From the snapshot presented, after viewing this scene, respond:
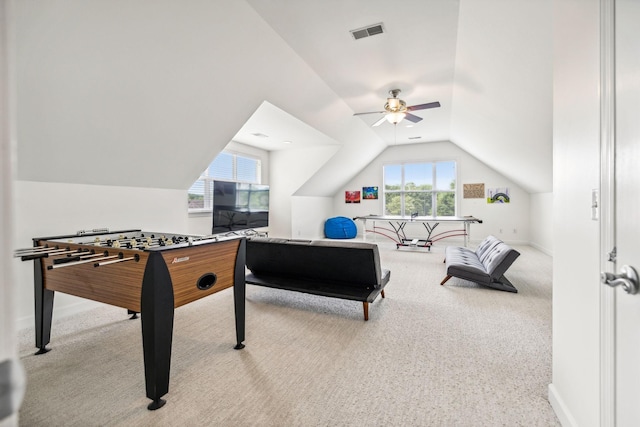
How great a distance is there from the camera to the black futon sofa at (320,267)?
271 cm

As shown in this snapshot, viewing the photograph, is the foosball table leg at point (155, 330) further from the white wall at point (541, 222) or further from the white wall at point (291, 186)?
the white wall at point (541, 222)

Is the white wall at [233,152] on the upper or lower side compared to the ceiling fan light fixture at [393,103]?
lower

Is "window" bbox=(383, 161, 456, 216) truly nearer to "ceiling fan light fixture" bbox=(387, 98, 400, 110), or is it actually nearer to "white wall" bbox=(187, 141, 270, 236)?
"white wall" bbox=(187, 141, 270, 236)

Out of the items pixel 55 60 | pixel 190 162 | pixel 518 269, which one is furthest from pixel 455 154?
pixel 55 60

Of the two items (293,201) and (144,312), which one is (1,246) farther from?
(293,201)

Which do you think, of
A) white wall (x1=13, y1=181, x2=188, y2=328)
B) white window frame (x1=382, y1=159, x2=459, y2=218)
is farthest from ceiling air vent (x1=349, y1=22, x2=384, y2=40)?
white window frame (x1=382, y1=159, x2=459, y2=218)

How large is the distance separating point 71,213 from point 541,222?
8.06 m

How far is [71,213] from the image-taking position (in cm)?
292

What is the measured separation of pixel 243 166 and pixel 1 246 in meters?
6.26

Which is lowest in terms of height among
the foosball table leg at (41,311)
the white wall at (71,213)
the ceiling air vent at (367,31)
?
the foosball table leg at (41,311)

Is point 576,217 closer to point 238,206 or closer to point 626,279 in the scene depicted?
point 626,279

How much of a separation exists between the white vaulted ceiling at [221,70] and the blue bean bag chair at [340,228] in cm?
411

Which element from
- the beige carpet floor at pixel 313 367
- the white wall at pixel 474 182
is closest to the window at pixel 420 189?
the white wall at pixel 474 182

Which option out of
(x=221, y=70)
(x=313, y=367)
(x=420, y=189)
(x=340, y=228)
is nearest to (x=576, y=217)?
(x=313, y=367)
